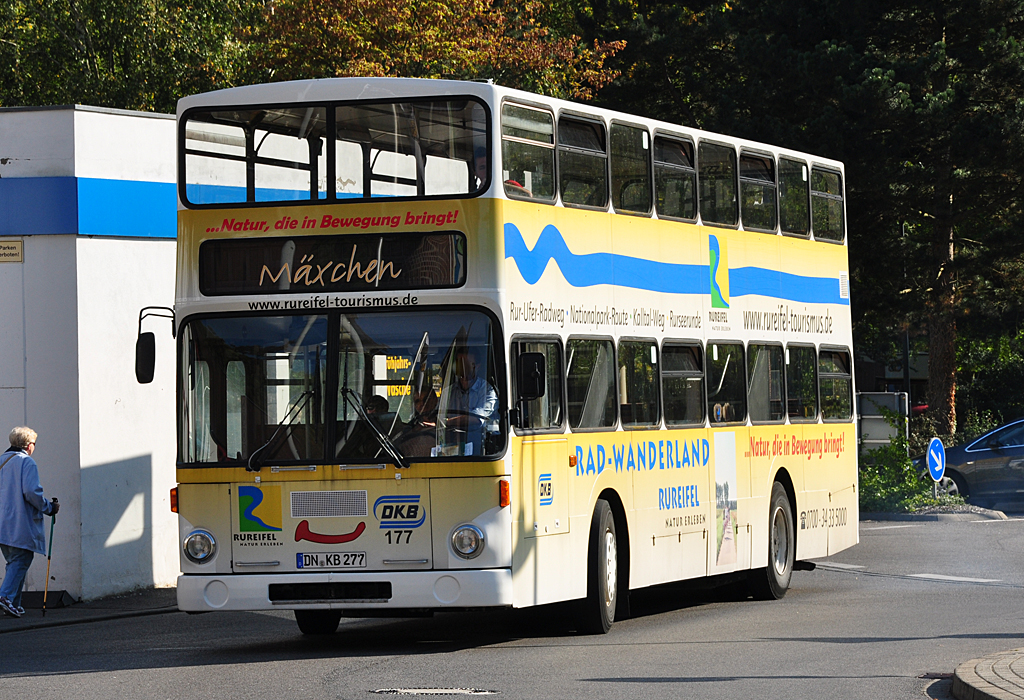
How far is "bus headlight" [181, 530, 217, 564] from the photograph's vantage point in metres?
12.0

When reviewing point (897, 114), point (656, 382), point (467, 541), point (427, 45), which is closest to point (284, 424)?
point (467, 541)

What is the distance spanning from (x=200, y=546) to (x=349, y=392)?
1.59 m

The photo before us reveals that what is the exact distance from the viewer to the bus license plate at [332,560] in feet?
38.7

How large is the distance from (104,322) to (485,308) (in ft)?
22.5

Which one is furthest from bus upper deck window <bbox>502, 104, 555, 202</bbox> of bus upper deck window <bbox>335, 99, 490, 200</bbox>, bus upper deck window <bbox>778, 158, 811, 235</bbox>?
bus upper deck window <bbox>778, 158, 811, 235</bbox>

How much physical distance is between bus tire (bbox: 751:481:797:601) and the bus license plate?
19.9 ft

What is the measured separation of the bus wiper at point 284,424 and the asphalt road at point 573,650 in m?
1.40

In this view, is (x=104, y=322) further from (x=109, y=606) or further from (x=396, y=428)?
(x=396, y=428)

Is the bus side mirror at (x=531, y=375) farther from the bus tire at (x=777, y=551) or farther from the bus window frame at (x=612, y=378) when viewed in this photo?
the bus tire at (x=777, y=551)

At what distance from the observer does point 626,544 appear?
45.1 ft

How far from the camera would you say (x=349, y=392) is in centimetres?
1179

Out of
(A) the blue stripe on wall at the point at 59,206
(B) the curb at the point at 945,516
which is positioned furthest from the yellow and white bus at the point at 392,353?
(B) the curb at the point at 945,516

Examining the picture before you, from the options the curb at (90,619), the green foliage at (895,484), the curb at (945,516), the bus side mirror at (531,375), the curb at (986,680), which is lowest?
the curb at (90,619)

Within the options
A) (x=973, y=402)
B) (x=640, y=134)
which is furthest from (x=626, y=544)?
(x=973, y=402)
